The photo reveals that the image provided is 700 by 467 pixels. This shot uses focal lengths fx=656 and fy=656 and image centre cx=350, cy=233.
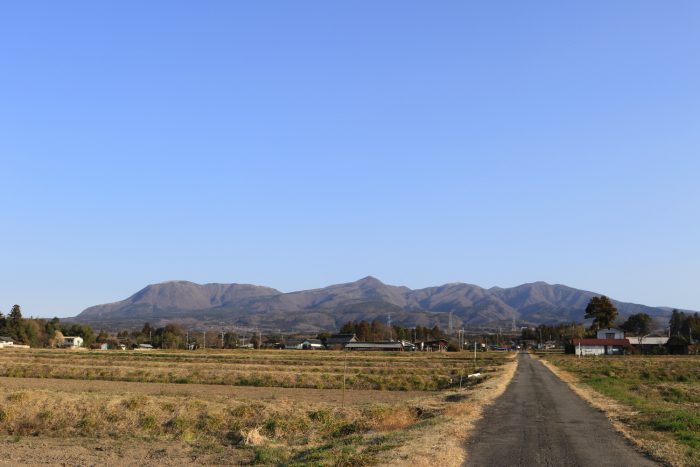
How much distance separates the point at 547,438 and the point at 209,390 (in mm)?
28655

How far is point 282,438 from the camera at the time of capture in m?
23.4

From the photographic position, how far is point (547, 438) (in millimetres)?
19469

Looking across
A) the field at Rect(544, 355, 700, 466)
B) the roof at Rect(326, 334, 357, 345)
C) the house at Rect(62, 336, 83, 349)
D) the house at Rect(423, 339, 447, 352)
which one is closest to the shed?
the house at Rect(423, 339, 447, 352)

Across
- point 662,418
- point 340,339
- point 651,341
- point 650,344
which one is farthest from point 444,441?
point 340,339

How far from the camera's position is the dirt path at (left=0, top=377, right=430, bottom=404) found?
39.2 meters

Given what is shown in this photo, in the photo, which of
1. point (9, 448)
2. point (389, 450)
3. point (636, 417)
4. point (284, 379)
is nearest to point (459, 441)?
point (389, 450)

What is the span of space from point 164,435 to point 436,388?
27361 millimetres

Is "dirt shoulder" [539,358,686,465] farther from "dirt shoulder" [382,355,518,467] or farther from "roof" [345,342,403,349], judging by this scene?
"roof" [345,342,403,349]

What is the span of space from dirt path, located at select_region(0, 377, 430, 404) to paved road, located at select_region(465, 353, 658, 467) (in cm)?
1204

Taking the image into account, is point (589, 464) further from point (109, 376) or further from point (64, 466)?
point (109, 376)

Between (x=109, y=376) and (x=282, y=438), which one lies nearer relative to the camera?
(x=282, y=438)

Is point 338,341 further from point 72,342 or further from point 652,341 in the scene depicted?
point 652,341

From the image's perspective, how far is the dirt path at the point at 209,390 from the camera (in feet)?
129

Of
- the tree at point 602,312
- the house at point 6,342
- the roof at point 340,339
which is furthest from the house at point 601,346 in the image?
the house at point 6,342
